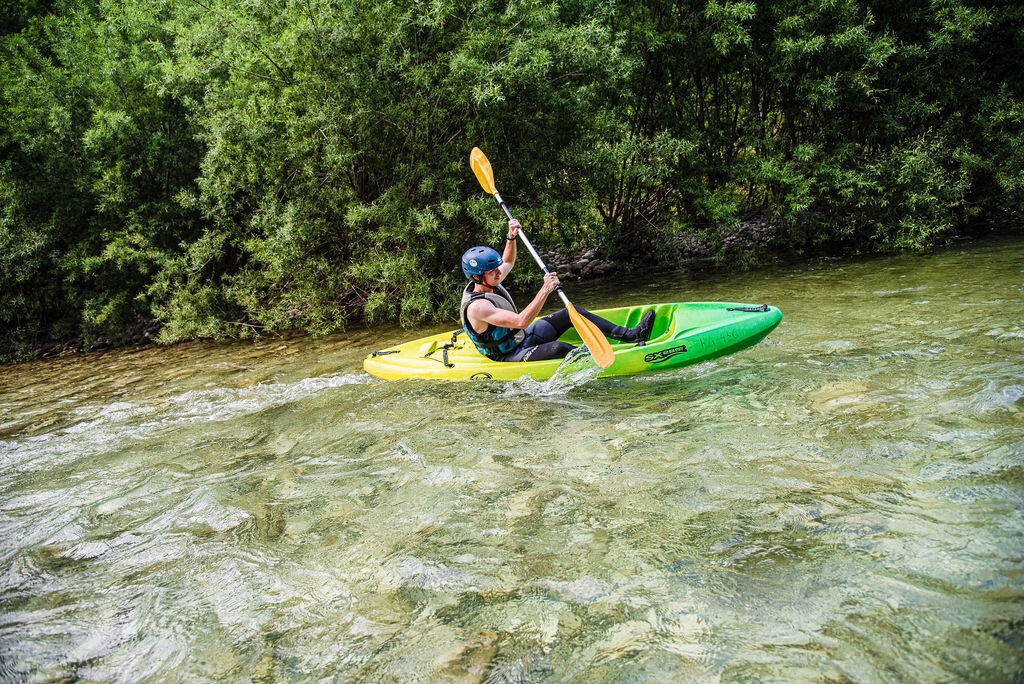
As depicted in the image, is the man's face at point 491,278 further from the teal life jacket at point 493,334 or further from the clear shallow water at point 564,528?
the clear shallow water at point 564,528

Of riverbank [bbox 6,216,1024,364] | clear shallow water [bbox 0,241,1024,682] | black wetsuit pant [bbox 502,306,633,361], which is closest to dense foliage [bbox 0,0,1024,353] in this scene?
riverbank [bbox 6,216,1024,364]

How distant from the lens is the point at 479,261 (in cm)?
469

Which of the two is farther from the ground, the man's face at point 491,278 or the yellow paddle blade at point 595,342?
the man's face at point 491,278

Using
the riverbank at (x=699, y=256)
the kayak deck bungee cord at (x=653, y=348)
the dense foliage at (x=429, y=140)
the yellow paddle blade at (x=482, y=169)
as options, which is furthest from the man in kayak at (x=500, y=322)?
the riverbank at (x=699, y=256)

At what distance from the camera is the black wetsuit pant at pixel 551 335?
473cm

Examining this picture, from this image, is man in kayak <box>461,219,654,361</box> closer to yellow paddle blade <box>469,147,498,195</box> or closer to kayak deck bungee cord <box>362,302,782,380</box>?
kayak deck bungee cord <box>362,302,782,380</box>

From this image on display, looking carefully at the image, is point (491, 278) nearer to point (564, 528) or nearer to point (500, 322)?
point (500, 322)

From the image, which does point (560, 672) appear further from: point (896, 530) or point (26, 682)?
point (26, 682)

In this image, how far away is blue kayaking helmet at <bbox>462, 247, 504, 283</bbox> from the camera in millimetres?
4695

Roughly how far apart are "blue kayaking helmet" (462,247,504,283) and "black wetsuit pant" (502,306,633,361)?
63 cm

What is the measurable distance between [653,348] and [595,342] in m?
0.41

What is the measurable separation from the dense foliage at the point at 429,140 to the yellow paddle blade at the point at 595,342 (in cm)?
297

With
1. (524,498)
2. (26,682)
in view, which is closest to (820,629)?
(524,498)

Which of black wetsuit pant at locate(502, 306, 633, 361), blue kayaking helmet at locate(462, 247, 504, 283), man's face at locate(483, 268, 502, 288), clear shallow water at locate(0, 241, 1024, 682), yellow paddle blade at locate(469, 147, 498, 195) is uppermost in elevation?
yellow paddle blade at locate(469, 147, 498, 195)
